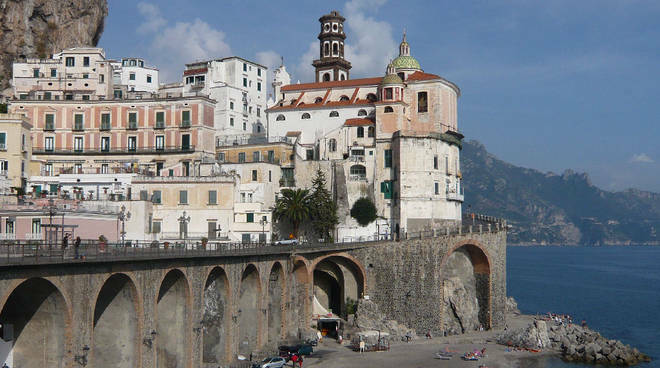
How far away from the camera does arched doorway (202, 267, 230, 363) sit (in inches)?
2215

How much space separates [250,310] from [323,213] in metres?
25.8

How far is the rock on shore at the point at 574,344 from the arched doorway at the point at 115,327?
47193 millimetres

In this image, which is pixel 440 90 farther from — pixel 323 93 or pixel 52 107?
pixel 52 107

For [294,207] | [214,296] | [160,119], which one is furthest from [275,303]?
[160,119]

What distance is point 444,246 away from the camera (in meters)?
84.1

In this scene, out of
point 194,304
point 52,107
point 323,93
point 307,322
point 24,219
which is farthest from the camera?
point 323,93

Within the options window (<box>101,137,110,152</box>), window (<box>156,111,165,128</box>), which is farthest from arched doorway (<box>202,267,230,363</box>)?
window (<box>101,137,110,152</box>)

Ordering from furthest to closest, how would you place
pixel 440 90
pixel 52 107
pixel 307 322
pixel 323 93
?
pixel 323 93
pixel 440 90
pixel 52 107
pixel 307 322

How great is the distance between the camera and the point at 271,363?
5569cm

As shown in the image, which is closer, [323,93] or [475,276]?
[475,276]

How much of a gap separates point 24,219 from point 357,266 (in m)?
36.7

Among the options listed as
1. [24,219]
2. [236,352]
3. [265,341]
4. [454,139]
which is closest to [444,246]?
[454,139]

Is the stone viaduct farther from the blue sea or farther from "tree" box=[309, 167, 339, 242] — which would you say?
the blue sea

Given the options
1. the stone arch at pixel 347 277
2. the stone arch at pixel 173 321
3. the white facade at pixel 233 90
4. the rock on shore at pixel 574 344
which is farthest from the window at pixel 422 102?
the stone arch at pixel 173 321
